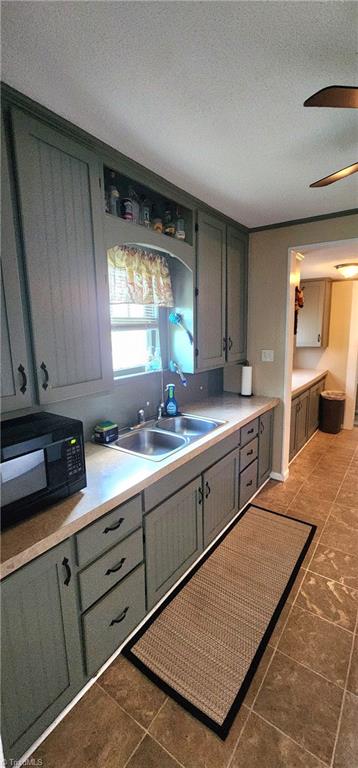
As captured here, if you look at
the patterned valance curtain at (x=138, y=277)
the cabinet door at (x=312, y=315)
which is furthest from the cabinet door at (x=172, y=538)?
the cabinet door at (x=312, y=315)

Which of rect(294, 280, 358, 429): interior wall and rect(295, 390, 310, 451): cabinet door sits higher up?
rect(294, 280, 358, 429): interior wall

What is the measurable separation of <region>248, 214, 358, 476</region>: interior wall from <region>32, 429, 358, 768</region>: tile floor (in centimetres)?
148

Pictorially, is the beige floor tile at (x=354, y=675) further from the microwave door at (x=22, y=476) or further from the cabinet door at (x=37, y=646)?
the microwave door at (x=22, y=476)

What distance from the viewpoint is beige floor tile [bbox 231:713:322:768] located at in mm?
1152

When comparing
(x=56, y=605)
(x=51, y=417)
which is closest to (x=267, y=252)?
(x=51, y=417)

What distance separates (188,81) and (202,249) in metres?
1.23

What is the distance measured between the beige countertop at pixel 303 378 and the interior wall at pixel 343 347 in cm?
20

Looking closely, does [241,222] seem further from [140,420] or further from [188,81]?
[140,420]

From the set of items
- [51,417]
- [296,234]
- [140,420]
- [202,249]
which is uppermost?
[296,234]

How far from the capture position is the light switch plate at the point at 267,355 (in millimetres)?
3025

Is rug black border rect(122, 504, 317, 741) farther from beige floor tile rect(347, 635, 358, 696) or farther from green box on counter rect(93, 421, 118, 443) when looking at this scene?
green box on counter rect(93, 421, 118, 443)

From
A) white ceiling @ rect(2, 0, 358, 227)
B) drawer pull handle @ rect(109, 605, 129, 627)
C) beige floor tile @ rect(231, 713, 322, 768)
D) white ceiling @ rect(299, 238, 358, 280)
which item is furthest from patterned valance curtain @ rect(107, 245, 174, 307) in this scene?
beige floor tile @ rect(231, 713, 322, 768)

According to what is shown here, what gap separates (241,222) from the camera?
278cm

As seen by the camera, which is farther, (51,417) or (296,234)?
(296,234)
